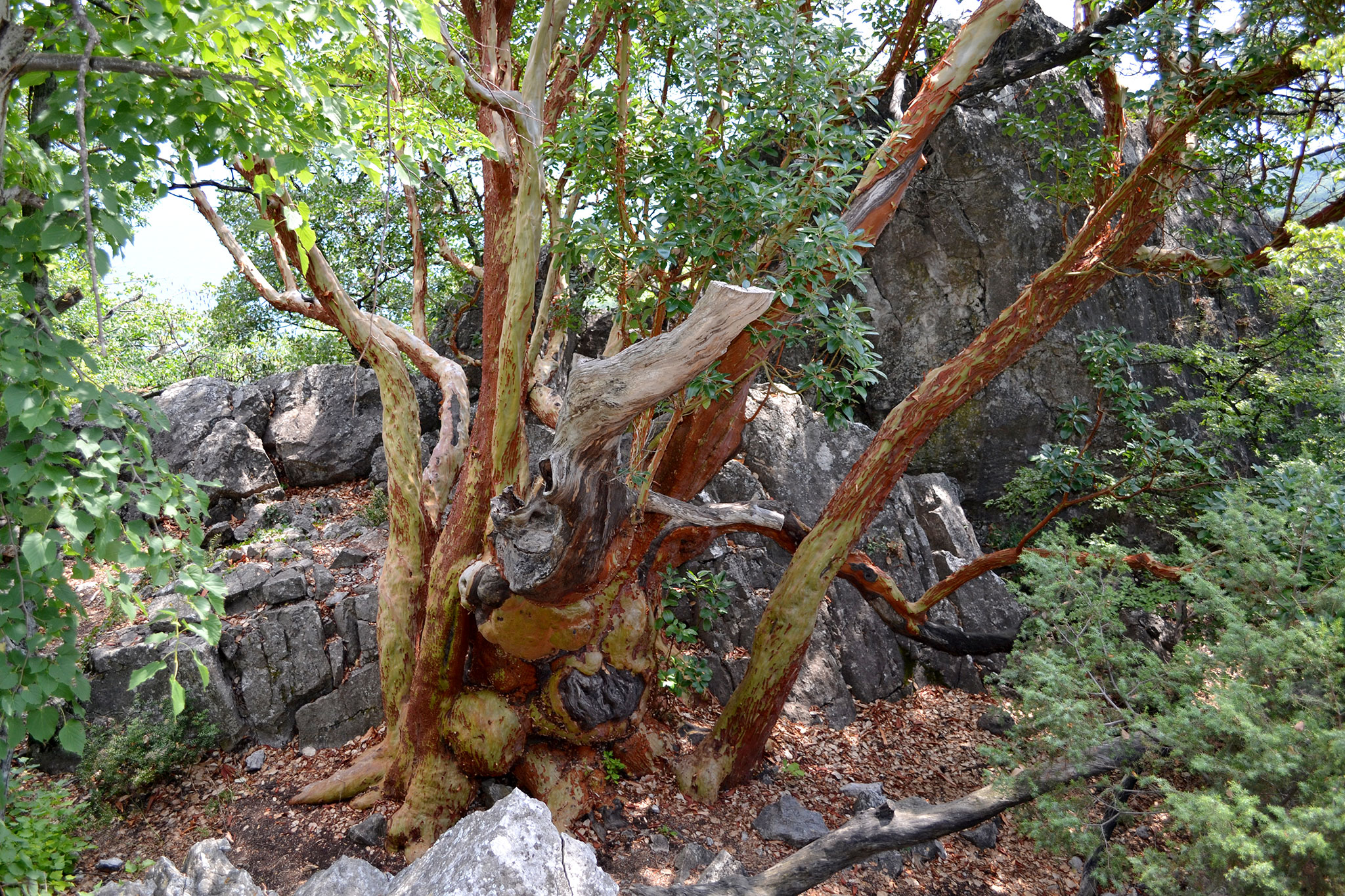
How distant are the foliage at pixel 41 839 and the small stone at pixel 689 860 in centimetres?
352

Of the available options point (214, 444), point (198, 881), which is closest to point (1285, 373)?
point (198, 881)

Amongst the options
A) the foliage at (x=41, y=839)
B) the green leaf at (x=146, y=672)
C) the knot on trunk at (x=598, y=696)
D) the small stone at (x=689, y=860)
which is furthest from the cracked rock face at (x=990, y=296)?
the foliage at (x=41, y=839)

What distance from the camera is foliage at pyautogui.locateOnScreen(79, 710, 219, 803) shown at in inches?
220

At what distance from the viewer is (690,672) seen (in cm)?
641

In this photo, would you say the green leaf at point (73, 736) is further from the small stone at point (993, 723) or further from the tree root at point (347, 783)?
the small stone at point (993, 723)

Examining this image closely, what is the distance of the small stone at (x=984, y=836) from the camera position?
17.9 ft

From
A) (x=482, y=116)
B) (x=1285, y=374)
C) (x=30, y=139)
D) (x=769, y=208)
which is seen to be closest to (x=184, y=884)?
(x=30, y=139)

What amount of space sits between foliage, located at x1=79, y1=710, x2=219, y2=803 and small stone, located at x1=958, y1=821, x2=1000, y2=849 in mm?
6237

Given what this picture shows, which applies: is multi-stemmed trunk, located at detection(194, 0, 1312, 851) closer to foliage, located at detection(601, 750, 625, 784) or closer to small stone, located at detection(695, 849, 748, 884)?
foliage, located at detection(601, 750, 625, 784)

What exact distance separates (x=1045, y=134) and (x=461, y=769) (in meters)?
7.41

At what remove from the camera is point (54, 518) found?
2.40 meters

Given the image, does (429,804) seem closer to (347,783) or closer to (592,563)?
(347,783)

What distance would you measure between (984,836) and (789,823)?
1.50m

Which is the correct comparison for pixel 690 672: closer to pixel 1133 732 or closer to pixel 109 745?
pixel 1133 732
